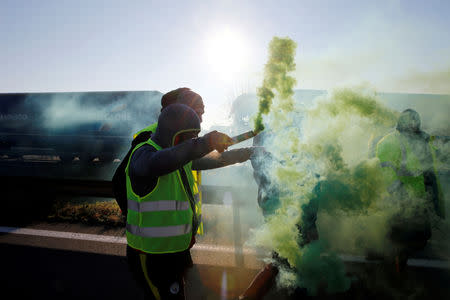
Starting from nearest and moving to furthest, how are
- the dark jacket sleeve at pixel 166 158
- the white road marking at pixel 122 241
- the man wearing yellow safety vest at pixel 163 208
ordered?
the dark jacket sleeve at pixel 166 158 < the man wearing yellow safety vest at pixel 163 208 < the white road marking at pixel 122 241

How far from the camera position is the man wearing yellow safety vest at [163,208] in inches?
64.4

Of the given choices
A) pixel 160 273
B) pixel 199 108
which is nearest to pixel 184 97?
pixel 199 108

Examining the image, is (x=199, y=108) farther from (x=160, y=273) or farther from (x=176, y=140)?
(x=160, y=273)

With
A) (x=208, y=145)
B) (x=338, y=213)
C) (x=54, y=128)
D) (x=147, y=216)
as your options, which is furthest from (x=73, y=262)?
(x=54, y=128)

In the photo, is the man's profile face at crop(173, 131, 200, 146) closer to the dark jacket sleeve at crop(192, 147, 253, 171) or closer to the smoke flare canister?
the smoke flare canister

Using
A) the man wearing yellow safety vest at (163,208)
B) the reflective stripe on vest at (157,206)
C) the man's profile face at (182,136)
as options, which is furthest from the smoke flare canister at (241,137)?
the reflective stripe on vest at (157,206)

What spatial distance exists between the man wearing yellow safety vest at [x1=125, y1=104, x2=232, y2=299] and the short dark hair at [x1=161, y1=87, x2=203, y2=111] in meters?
0.24

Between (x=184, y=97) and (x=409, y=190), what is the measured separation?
334cm

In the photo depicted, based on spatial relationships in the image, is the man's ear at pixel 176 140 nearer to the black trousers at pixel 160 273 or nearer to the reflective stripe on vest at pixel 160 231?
the reflective stripe on vest at pixel 160 231

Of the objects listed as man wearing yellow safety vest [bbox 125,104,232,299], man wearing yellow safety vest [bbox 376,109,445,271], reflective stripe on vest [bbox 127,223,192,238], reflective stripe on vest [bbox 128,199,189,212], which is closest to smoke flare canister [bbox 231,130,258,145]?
man wearing yellow safety vest [bbox 125,104,232,299]

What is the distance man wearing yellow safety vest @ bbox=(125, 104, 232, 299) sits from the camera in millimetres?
1636

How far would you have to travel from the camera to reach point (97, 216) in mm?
5273

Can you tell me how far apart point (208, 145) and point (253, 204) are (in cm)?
479

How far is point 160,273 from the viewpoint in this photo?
1720 mm
